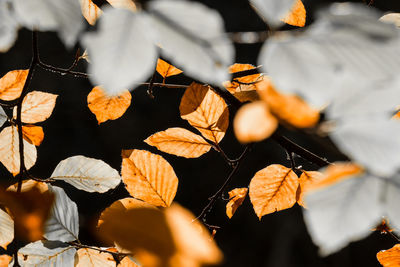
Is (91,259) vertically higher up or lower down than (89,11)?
lower down

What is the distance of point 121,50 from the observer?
0.77 feet

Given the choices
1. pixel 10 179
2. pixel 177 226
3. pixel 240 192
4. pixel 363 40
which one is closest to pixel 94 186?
pixel 240 192

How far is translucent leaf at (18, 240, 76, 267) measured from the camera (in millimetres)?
549

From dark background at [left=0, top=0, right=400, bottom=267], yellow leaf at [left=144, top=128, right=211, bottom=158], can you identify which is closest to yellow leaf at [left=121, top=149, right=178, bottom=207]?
yellow leaf at [left=144, top=128, right=211, bottom=158]

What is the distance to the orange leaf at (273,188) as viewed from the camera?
65 cm

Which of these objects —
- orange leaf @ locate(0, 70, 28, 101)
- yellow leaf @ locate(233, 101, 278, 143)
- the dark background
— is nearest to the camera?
yellow leaf @ locate(233, 101, 278, 143)

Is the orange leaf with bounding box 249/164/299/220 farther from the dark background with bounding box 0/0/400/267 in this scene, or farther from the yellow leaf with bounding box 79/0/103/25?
the dark background with bounding box 0/0/400/267

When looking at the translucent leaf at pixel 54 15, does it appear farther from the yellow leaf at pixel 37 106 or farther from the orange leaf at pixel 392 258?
the orange leaf at pixel 392 258

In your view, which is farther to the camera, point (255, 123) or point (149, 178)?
point (149, 178)

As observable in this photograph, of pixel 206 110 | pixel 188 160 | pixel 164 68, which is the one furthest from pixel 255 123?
pixel 188 160

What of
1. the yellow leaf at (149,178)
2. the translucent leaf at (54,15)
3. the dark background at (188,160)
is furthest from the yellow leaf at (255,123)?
the dark background at (188,160)

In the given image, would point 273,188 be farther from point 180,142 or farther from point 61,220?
point 61,220

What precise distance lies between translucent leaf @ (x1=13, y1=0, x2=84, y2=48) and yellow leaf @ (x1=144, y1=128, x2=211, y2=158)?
0.36 m

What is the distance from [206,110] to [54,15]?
1.18ft
